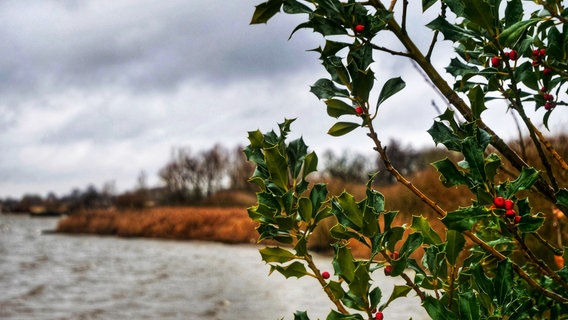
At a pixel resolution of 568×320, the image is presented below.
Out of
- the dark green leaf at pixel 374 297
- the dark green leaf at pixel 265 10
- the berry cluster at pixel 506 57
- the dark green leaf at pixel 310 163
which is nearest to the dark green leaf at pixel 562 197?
the berry cluster at pixel 506 57

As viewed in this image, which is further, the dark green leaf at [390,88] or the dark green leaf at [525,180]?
the dark green leaf at [390,88]

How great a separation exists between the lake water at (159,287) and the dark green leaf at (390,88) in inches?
83.4

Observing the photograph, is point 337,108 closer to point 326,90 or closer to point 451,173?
point 326,90

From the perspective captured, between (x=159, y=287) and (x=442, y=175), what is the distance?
29.0 feet

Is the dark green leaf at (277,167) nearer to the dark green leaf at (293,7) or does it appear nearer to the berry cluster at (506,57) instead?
the dark green leaf at (293,7)

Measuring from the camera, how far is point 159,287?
358 inches

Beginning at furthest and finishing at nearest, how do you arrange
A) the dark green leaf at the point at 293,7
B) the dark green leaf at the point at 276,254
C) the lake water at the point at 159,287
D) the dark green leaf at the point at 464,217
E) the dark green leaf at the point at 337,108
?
the lake water at the point at 159,287, the dark green leaf at the point at 276,254, the dark green leaf at the point at 337,108, the dark green leaf at the point at 293,7, the dark green leaf at the point at 464,217

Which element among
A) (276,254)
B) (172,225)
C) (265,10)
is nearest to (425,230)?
(276,254)

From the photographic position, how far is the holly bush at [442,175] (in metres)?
0.83

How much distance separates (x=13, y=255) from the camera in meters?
16.2

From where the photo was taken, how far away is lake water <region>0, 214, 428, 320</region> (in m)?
6.50

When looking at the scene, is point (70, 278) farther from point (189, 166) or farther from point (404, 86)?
point (189, 166)

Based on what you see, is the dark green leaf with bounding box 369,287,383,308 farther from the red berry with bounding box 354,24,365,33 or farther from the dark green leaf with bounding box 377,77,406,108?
the red berry with bounding box 354,24,365,33

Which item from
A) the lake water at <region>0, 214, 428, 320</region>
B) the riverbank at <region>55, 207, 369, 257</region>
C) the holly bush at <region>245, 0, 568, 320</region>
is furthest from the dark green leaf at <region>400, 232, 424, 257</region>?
the riverbank at <region>55, 207, 369, 257</region>
